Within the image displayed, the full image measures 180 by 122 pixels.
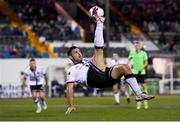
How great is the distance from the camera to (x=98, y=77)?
16.2m

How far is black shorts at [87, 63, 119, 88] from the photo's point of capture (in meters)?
16.1

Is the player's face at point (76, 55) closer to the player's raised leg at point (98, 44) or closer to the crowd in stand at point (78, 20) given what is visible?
the player's raised leg at point (98, 44)

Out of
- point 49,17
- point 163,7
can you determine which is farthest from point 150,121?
point 163,7

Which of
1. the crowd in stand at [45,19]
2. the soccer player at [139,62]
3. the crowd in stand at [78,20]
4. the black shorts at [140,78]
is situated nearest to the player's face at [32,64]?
the soccer player at [139,62]

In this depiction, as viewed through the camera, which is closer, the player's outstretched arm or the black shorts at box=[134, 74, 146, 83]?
the player's outstretched arm

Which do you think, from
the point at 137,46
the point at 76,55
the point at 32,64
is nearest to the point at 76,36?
the point at 32,64

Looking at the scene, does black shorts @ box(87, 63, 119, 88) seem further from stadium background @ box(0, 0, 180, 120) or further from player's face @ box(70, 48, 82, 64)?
stadium background @ box(0, 0, 180, 120)

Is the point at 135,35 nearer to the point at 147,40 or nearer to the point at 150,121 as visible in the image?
the point at 147,40

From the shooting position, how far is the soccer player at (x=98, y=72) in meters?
16.1

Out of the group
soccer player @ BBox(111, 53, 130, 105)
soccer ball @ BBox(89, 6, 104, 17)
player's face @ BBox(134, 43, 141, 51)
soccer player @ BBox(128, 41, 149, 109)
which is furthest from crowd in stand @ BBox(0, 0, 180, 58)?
soccer ball @ BBox(89, 6, 104, 17)

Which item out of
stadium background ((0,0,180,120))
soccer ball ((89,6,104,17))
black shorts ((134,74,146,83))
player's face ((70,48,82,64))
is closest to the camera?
soccer ball ((89,6,104,17))

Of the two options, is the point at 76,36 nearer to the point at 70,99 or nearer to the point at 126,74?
the point at 70,99

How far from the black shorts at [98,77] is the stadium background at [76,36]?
79.1ft

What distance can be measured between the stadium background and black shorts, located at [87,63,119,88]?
24.1 m
